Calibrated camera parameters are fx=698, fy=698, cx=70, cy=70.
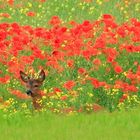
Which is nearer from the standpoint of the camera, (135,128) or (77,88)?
(135,128)

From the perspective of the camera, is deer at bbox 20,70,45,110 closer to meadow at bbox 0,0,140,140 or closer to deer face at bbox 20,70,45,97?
deer face at bbox 20,70,45,97

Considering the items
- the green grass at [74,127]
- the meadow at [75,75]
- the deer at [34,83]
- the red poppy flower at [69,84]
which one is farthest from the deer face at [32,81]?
the green grass at [74,127]

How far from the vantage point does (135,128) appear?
1078 centimetres

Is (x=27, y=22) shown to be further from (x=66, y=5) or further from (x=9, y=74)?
(x=9, y=74)

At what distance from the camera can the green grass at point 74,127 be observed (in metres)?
10.2

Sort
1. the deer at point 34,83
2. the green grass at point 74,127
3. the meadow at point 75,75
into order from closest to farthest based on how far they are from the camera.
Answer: the green grass at point 74,127 → the meadow at point 75,75 → the deer at point 34,83

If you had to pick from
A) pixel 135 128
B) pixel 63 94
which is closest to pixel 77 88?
pixel 63 94

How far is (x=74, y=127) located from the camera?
35.6ft

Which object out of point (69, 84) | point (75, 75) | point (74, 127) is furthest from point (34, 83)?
point (74, 127)

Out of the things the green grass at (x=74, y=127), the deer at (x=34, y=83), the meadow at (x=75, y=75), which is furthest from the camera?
the deer at (x=34, y=83)

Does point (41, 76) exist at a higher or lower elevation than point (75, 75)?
higher

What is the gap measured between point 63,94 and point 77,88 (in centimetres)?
33

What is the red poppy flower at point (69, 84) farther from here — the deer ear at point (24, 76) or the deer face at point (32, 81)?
the deer ear at point (24, 76)

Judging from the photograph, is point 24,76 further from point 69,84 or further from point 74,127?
point 74,127
